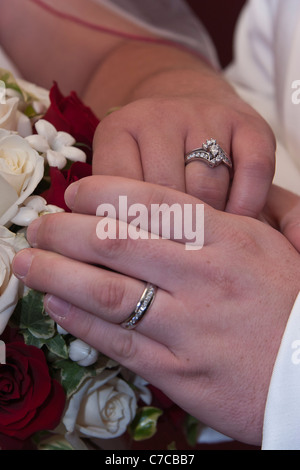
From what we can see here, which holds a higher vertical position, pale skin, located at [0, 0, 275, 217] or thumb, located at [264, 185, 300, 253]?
pale skin, located at [0, 0, 275, 217]

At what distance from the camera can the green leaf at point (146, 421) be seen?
0.61 metres

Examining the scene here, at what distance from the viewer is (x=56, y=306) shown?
49cm

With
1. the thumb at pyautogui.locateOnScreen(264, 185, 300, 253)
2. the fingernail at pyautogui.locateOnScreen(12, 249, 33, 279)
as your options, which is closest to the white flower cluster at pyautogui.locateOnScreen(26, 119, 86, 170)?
the fingernail at pyautogui.locateOnScreen(12, 249, 33, 279)

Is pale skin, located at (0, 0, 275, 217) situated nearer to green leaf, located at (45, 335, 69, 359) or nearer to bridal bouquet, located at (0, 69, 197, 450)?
bridal bouquet, located at (0, 69, 197, 450)

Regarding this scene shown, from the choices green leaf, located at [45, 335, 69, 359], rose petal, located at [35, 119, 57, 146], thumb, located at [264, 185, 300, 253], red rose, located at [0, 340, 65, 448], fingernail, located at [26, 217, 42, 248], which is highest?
rose petal, located at [35, 119, 57, 146]

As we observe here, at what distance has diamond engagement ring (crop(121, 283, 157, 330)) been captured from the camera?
481mm

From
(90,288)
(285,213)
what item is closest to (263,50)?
(285,213)

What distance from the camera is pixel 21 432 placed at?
0.51 meters

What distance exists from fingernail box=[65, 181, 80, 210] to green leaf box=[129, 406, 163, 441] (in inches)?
10.1

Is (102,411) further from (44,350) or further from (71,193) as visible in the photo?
(71,193)

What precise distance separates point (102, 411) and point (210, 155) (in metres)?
0.29

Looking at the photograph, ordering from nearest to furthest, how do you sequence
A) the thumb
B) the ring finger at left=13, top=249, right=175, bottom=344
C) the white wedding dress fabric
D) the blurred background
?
1. the ring finger at left=13, top=249, right=175, bottom=344
2. the thumb
3. the white wedding dress fabric
4. the blurred background

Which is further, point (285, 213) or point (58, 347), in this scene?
point (285, 213)

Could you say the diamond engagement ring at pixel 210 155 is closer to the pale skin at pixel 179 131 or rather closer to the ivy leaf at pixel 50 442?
the pale skin at pixel 179 131
